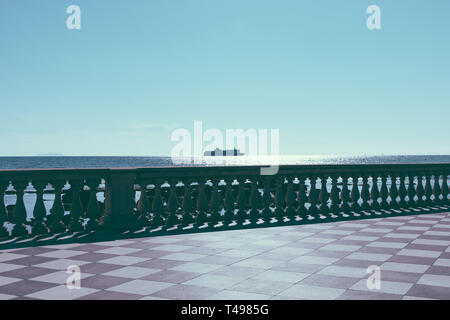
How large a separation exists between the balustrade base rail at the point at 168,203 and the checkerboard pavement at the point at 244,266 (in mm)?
964

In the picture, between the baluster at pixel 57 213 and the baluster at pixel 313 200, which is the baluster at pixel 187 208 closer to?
the baluster at pixel 57 213

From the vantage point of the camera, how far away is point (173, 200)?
881cm

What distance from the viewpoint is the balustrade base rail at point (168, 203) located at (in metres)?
7.73

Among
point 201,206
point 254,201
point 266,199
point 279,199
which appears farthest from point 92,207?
point 279,199

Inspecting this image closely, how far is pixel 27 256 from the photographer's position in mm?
6203

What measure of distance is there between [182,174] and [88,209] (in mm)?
1923

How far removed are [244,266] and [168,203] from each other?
11.8 feet

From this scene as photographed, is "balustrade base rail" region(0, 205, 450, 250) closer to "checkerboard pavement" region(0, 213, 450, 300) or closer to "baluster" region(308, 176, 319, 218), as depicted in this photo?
"checkerboard pavement" region(0, 213, 450, 300)

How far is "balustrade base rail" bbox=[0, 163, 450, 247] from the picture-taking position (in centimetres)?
773

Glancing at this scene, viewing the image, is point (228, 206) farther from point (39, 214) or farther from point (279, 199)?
point (39, 214)

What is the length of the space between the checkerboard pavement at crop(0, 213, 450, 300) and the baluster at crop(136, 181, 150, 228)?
1.04 metres

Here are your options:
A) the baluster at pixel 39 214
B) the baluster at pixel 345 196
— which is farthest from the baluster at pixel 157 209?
the baluster at pixel 345 196

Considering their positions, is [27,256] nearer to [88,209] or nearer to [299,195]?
[88,209]
